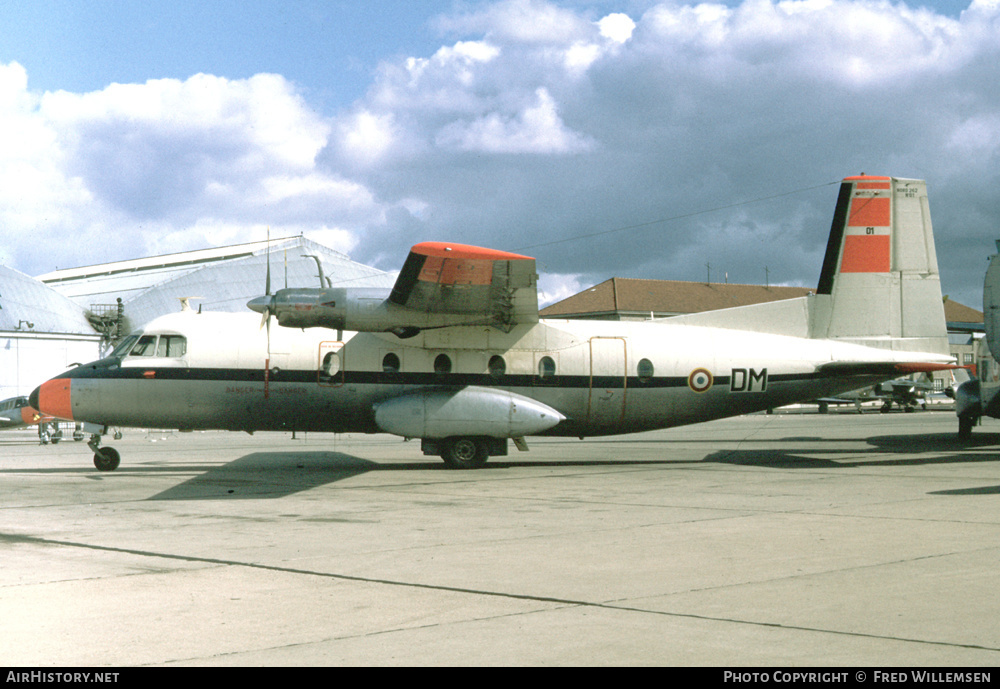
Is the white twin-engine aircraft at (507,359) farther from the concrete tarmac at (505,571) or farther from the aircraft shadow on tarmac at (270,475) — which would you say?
the concrete tarmac at (505,571)

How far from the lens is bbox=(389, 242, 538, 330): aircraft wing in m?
14.5

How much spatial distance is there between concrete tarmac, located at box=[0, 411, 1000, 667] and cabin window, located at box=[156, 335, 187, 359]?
10.2 ft

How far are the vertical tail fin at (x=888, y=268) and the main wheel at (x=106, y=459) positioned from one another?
15.6m

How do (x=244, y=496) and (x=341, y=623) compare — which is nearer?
A: (x=341, y=623)

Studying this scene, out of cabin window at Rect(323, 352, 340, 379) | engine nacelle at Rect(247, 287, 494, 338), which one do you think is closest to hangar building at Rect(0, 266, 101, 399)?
cabin window at Rect(323, 352, 340, 379)

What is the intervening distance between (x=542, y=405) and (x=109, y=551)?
1092 cm

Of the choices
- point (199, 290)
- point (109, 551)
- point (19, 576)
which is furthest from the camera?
point (199, 290)

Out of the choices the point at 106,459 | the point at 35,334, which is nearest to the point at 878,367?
the point at 106,459

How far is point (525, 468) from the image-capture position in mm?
19203

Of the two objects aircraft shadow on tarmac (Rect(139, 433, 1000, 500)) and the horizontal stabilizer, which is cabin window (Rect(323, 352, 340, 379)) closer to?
aircraft shadow on tarmac (Rect(139, 433, 1000, 500))

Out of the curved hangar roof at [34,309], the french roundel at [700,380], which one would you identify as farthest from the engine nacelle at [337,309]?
the curved hangar roof at [34,309]

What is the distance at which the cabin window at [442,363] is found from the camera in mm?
18484
